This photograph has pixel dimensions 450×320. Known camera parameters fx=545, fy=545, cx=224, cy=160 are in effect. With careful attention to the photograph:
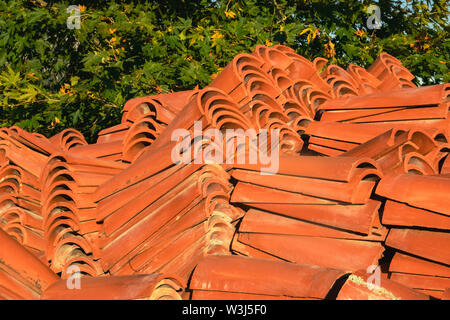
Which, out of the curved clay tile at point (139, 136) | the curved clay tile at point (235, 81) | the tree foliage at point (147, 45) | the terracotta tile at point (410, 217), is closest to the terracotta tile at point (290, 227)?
the terracotta tile at point (410, 217)

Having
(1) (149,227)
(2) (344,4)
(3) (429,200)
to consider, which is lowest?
(3) (429,200)

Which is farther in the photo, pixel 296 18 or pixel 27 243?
pixel 296 18

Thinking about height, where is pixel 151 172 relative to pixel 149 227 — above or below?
above

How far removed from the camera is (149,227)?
11.2ft

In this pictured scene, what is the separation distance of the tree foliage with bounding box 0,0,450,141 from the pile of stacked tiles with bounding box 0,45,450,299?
13.1ft

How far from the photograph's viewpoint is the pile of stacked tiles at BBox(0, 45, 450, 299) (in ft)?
8.59

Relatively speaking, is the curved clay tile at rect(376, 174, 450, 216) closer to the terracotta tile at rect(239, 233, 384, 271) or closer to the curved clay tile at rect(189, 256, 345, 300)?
the terracotta tile at rect(239, 233, 384, 271)

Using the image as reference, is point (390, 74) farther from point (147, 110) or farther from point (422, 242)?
point (422, 242)

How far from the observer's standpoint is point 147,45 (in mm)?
9039

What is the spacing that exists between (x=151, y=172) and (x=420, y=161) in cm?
169

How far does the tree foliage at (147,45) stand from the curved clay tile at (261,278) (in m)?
5.86
